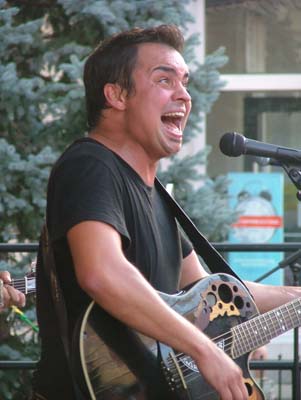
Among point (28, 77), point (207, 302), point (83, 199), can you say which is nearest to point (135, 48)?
point (83, 199)

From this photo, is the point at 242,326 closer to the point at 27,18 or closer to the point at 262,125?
the point at 27,18

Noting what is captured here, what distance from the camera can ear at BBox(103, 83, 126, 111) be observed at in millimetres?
3279

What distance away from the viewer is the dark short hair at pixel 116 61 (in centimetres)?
328

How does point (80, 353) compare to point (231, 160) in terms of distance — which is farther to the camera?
point (231, 160)

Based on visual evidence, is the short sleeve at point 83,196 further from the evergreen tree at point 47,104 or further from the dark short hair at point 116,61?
the evergreen tree at point 47,104

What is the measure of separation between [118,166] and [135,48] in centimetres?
40

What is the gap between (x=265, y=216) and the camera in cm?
771

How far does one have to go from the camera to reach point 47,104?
5.95 m

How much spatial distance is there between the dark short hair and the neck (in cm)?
8

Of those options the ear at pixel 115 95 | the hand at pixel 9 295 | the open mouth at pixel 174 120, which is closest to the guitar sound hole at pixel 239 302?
the open mouth at pixel 174 120

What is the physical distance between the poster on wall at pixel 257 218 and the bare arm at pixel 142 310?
462 centimetres

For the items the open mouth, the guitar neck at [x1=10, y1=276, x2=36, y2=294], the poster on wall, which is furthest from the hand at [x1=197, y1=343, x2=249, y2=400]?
the poster on wall

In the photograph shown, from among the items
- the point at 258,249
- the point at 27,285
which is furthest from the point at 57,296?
the point at 258,249

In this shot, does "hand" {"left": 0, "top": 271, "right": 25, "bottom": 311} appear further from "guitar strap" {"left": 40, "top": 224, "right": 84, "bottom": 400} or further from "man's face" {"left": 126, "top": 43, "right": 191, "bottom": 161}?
"man's face" {"left": 126, "top": 43, "right": 191, "bottom": 161}
